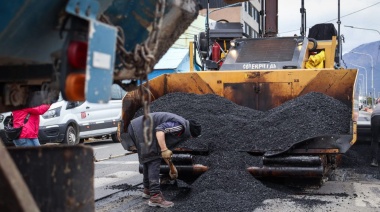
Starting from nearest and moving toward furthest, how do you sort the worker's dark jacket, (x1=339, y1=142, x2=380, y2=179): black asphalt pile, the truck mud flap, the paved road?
the truck mud flap → the paved road → the worker's dark jacket → (x1=339, y1=142, x2=380, y2=179): black asphalt pile

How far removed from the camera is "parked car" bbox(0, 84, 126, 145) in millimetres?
12422

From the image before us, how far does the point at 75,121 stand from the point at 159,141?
24.4 ft

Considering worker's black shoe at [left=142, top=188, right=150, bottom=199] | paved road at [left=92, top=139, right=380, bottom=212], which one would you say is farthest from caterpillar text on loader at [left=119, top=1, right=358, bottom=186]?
worker's black shoe at [left=142, top=188, right=150, bottom=199]

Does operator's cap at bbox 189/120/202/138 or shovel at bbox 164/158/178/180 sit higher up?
operator's cap at bbox 189/120/202/138

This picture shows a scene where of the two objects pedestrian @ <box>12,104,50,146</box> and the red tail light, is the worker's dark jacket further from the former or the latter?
the red tail light

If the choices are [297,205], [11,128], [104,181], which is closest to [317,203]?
[297,205]

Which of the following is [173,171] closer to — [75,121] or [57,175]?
[57,175]

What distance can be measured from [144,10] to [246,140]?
186 inches

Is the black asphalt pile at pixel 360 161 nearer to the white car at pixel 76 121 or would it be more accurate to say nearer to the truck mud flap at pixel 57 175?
the white car at pixel 76 121

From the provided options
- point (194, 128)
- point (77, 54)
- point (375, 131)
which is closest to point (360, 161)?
point (375, 131)

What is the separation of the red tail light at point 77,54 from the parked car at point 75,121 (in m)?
9.33

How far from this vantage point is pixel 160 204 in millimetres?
6168

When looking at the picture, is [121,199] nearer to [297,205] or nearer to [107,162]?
[297,205]

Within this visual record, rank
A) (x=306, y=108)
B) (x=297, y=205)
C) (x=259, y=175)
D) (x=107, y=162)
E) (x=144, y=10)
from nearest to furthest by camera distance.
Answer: (x=144, y=10) → (x=297, y=205) → (x=259, y=175) → (x=306, y=108) → (x=107, y=162)
